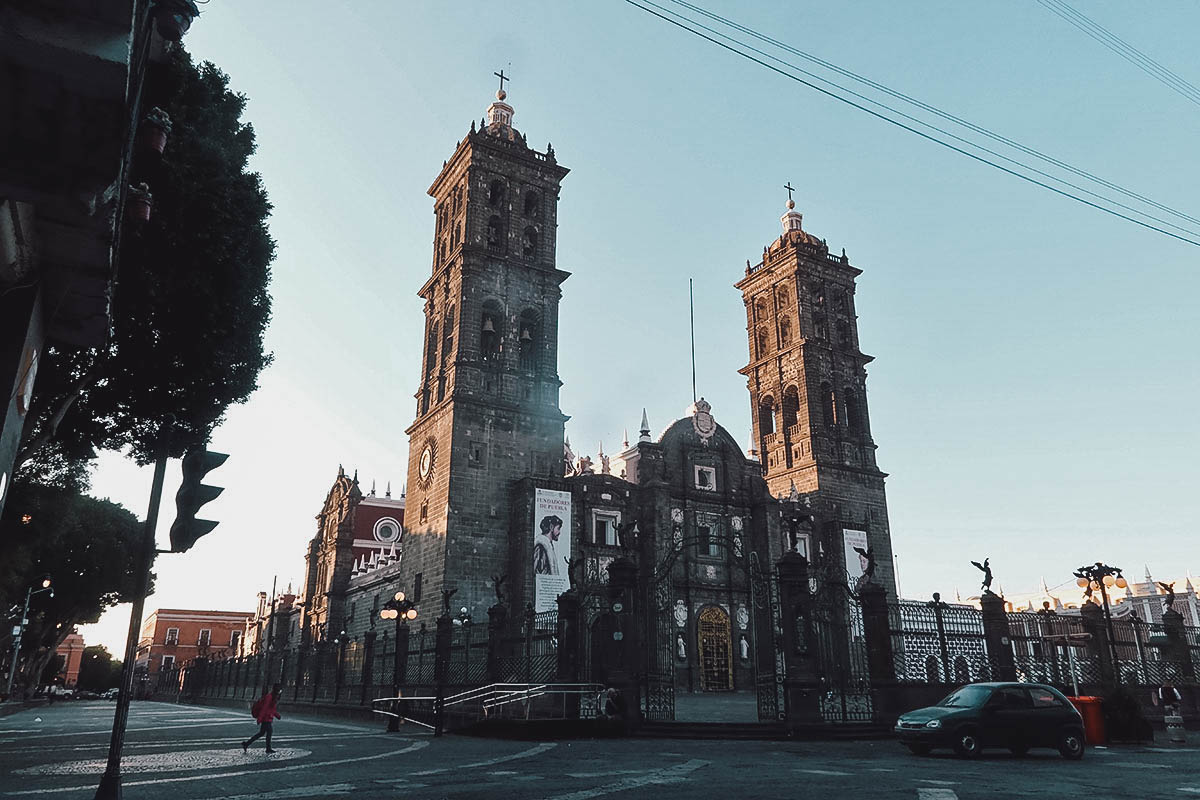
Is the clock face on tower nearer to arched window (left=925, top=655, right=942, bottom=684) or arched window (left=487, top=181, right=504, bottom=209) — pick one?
arched window (left=487, top=181, right=504, bottom=209)

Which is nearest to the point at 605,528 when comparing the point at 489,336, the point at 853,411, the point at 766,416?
the point at 489,336

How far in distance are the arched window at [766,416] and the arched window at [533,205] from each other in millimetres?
18596

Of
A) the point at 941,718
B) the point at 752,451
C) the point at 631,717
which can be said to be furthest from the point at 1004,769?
the point at 752,451

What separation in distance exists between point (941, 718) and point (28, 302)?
43.6 ft

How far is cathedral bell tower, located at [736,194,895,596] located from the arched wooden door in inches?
287

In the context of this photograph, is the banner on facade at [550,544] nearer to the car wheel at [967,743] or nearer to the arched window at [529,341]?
the arched window at [529,341]

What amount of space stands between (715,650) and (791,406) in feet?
56.1

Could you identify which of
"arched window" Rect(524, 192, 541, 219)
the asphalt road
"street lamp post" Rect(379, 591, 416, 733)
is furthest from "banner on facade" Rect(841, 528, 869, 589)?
the asphalt road

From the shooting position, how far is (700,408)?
41.5m

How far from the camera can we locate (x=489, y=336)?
125 ft

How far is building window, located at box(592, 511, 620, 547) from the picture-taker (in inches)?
1436

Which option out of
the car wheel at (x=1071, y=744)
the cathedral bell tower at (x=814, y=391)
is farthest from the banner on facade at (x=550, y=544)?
the car wheel at (x=1071, y=744)

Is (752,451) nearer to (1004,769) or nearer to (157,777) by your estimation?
(1004,769)

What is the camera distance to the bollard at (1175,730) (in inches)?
622
